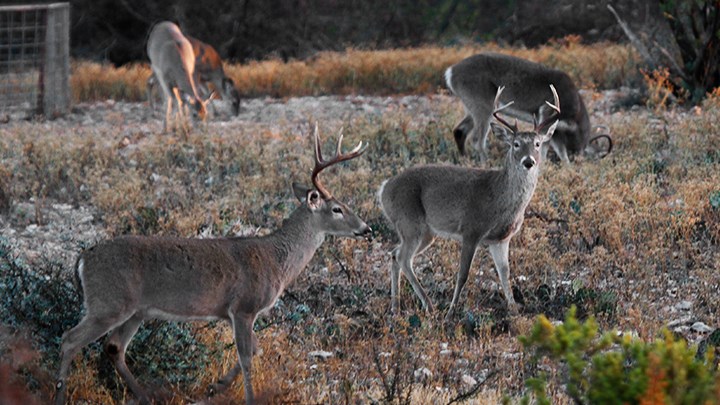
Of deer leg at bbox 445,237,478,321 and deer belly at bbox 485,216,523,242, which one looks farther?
deer belly at bbox 485,216,523,242

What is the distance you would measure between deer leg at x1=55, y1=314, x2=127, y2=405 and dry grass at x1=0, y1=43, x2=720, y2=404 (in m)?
0.33

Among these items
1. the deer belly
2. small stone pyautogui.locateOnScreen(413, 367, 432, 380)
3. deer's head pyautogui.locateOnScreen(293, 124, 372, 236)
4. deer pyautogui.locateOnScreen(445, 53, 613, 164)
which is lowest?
deer pyautogui.locateOnScreen(445, 53, 613, 164)

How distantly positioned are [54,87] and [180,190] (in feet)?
22.3

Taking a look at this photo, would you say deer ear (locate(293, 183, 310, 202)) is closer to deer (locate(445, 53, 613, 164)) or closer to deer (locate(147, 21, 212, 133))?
deer (locate(445, 53, 613, 164))

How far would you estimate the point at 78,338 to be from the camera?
6.24 meters

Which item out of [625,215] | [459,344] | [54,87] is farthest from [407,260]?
[54,87]

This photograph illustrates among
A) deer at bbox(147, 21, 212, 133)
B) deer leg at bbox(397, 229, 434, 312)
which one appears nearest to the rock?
deer leg at bbox(397, 229, 434, 312)

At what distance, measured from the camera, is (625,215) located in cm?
1018

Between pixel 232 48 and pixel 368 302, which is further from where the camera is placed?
pixel 232 48

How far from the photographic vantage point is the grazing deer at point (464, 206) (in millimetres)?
8867

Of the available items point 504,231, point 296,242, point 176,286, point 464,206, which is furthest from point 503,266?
point 176,286

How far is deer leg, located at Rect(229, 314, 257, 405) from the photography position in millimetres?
6516

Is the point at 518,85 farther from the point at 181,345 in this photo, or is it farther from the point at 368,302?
the point at 181,345

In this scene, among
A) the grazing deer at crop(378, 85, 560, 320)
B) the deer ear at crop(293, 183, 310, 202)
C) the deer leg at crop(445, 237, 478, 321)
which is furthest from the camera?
the grazing deer at crop(378, 85, 560, 320)
